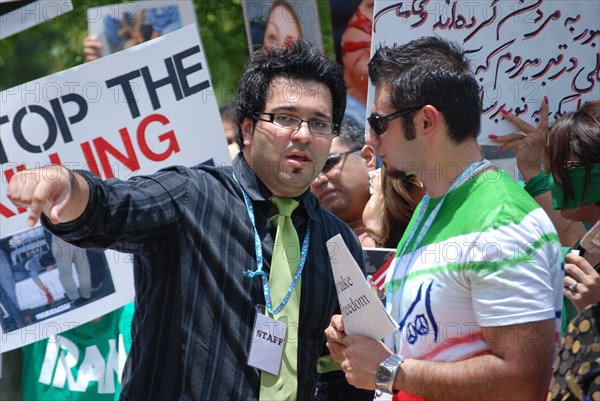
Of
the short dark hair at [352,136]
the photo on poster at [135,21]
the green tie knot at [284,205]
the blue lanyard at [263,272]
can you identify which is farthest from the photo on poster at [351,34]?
the blue lanyard at [263,272]

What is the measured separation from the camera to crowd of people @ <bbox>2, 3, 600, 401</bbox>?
7.72 feet

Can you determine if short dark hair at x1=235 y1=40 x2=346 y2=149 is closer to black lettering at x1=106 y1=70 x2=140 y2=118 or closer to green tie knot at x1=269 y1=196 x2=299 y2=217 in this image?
green tie knot at x1=269 y1=196 x2=299 y2=217

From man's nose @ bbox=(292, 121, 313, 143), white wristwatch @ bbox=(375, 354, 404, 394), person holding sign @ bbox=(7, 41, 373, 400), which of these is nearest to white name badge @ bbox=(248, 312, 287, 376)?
person holding sign @ bbox=(7, 41, 373, 400)

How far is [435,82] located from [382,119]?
0.65ft

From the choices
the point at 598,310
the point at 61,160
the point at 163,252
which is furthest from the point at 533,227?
the point at 61,160

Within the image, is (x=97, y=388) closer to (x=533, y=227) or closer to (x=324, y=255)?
(x=324, y=255)

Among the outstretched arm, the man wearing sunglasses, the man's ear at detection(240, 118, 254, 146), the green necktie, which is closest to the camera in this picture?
the outstretched arm

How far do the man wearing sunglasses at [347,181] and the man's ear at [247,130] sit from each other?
141 cm

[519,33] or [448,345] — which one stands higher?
[519,33]

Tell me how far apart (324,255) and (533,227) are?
0.95m

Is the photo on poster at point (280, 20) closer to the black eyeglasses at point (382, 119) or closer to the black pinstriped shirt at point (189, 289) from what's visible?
the black pinstriped shirt at point (189, 289)

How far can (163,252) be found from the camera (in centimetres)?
285

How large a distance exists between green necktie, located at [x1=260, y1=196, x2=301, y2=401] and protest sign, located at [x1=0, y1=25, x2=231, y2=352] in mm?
1501

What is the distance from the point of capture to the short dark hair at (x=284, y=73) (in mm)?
3199
